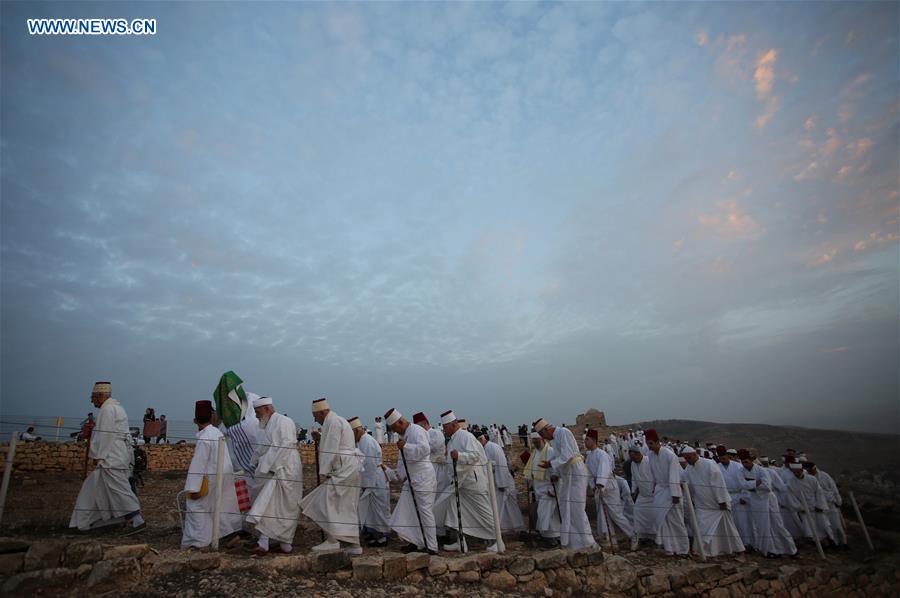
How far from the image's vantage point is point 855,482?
706 inches

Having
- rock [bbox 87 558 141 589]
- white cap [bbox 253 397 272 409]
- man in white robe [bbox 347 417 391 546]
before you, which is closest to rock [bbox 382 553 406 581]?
man in white robe [bbox 347 417 391 546]

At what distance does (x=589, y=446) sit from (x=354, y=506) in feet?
14.1

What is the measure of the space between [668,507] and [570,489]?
2.00 m

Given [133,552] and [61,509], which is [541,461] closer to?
[133,552]

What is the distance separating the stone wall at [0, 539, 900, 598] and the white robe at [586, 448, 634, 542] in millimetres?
1022

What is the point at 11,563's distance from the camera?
415 cm

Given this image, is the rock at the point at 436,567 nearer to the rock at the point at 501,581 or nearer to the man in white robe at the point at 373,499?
the rock at the point at 501,581

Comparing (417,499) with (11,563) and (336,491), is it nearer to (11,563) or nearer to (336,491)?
(336,491)

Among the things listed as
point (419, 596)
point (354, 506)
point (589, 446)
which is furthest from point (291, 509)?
point (589, 446)

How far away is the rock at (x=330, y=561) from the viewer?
476cm

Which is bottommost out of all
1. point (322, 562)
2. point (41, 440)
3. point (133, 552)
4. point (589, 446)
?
point (322, 562)

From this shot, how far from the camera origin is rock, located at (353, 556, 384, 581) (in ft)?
15.8

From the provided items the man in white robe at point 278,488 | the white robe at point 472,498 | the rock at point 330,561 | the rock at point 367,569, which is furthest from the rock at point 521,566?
the man in white robe at point 278,488

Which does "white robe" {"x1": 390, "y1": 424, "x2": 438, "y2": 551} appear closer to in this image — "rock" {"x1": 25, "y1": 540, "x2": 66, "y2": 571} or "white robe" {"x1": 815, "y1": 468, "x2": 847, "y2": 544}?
"rock" {"x1": 25, "y1": 540, "x2": 66, "y2": 571}
